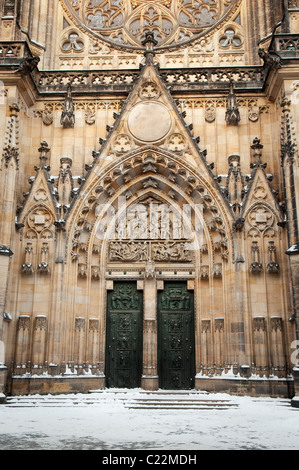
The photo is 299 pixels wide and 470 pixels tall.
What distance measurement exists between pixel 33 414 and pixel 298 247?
7.23 metres

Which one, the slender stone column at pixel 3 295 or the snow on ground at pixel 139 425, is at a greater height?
the slender stone column at pixel 3 295

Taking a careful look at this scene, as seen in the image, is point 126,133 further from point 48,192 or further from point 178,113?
point 48,192

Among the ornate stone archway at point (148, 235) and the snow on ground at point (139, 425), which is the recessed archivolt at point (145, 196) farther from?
the snow on ground at point (139, 425)

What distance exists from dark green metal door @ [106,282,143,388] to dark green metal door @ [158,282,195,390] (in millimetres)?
665

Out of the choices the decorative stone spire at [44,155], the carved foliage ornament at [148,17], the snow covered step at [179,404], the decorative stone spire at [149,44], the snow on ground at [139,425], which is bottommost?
the snow on ground at [139,425]

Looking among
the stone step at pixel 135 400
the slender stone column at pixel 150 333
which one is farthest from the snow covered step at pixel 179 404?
the slender stone column at pixel 150 333

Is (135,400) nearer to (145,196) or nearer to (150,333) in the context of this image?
(150,333)

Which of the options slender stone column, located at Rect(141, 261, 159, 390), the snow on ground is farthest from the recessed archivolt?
the snow on ground

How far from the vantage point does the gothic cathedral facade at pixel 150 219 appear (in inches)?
519

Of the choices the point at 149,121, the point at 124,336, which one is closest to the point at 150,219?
the point at 149,121

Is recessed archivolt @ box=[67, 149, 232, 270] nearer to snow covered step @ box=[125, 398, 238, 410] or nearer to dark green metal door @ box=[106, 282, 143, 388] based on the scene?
dark green metal door @ box=[106, 282, 143, 388]

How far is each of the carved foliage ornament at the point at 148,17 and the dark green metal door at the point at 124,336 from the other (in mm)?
9002

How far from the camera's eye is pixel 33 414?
984 cm

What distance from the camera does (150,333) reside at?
556 inches
